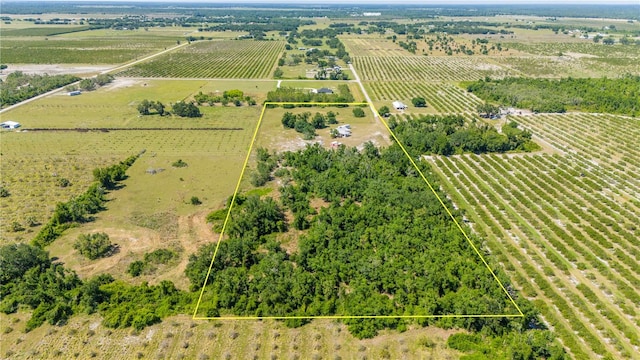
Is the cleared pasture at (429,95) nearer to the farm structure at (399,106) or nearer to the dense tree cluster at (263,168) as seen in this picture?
the farm structure at (399,106)

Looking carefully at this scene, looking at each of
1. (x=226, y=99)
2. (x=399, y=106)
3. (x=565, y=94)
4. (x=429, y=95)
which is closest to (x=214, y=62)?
(x=226, y=99)

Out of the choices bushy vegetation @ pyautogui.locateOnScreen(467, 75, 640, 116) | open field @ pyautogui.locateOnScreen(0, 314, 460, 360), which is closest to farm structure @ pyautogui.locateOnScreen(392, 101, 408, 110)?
bushy vegetation @ pyautogui.locateOnScreen(467, 75, 640, 116)

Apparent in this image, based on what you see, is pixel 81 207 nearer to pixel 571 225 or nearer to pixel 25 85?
pixel 571 225

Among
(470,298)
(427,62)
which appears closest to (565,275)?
(470,298)

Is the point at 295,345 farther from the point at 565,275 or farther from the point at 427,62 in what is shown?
the point at 427,62

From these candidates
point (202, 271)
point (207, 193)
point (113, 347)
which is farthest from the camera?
point (207, 193)

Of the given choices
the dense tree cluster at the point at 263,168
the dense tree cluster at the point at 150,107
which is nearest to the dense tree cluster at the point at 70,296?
the dense tree cluster at the point at 263,168
